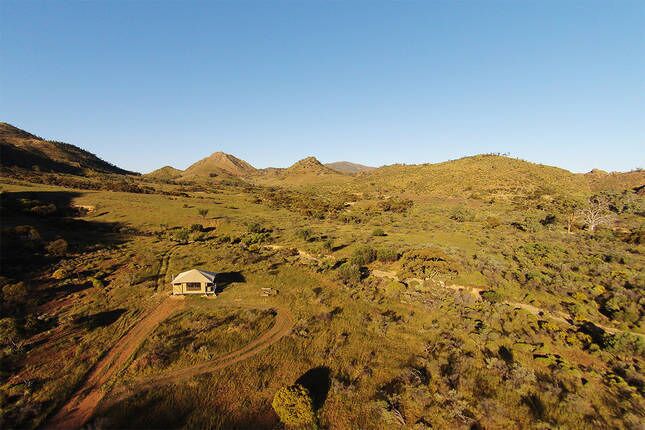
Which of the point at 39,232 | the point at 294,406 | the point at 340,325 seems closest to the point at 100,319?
the point at 294,406

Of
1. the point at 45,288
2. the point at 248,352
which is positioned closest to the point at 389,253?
the point at 248,352

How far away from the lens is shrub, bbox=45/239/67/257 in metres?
33.8

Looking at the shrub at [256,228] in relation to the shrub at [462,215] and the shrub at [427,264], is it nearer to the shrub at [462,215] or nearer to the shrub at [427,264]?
the shrub at [427,264]

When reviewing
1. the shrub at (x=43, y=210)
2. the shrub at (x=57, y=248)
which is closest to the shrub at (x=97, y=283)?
the shrub at (x=57, y=248)

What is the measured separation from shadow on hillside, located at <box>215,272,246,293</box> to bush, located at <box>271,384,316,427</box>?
15629 millimetres

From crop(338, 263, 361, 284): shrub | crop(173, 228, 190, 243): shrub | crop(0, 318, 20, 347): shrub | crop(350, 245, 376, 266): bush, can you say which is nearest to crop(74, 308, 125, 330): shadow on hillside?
crop(0, 318, 20, 347): shrub

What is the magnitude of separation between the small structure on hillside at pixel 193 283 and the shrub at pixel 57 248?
18397 mm

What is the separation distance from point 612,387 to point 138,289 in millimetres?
33676

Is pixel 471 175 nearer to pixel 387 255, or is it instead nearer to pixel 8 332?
pixel 387 255

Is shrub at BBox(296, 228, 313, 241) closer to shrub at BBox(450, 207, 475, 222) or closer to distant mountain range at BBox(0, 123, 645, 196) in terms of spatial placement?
shrub at BBox(450, 207, 475, 222)

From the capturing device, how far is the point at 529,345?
18.6 metres

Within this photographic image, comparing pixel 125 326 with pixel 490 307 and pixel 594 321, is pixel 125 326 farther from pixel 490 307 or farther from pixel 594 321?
pixel 594 321

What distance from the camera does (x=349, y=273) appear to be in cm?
3069

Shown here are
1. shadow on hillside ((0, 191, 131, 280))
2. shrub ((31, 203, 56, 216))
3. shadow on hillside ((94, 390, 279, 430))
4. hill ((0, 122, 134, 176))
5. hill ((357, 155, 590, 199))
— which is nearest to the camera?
shadow on hillside ((94, 390, 279, 430))
